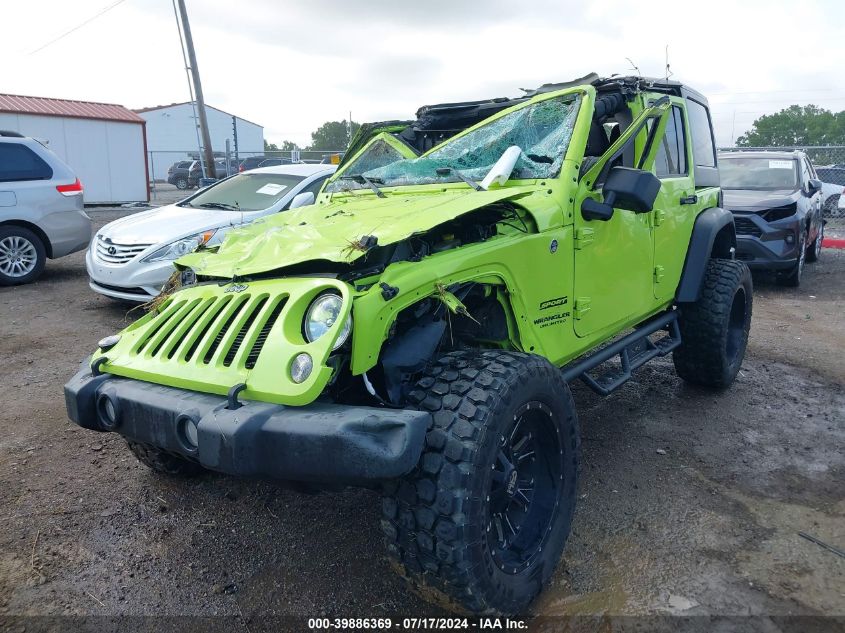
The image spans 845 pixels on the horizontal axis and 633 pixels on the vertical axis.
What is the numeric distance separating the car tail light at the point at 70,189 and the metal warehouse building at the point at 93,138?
1235 centimetres

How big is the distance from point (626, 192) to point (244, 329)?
1831mm

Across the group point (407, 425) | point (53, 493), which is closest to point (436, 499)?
point (407, 425)

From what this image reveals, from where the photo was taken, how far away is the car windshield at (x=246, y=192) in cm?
727

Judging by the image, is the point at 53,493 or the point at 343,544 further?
the point at 53,493

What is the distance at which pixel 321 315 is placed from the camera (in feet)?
7.73

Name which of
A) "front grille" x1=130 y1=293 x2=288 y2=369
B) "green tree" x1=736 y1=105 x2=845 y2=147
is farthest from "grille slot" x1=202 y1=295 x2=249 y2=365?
"green tree" x1=736 y1=105 x2=845 y2=147

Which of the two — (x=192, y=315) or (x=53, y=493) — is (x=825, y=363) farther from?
(x=53, y=493)

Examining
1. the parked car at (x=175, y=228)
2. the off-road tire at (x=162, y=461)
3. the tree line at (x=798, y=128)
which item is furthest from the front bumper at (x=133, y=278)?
the tree line at (x=798, y=128)

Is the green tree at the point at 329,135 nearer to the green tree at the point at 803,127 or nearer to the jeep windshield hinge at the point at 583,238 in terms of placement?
the green tree at the point at 803,127

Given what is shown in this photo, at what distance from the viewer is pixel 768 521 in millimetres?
3178

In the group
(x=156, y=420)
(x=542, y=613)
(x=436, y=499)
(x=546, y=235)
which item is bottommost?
(x=542, y=613)

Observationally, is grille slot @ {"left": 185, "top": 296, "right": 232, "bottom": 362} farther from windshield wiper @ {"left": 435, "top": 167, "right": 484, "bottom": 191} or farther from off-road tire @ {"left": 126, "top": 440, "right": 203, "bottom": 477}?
windshield wiper @ {"left": 435, "top": 167, "right": 484, "bottom": 191}

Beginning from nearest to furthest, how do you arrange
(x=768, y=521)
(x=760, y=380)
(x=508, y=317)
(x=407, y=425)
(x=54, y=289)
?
(x=407, y=425)
(x=508, y=317)
(x=768, y=521)
(x=760, y=380)
(x=54, y=289)

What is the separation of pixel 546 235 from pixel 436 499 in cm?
138
